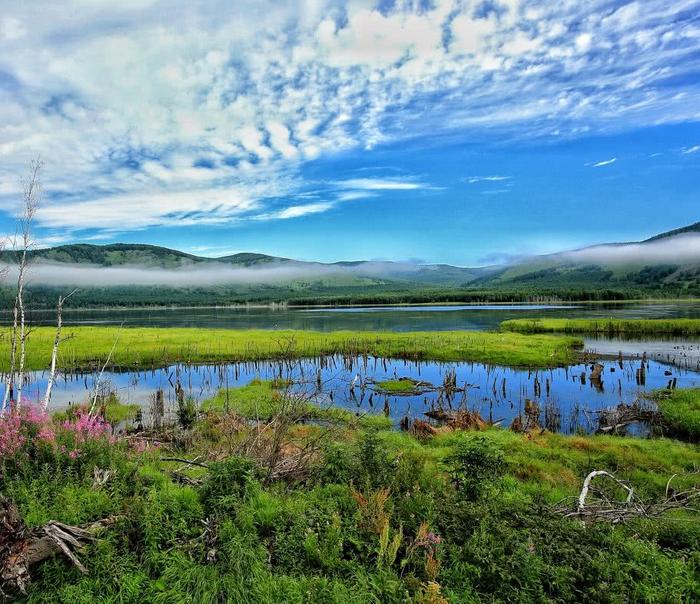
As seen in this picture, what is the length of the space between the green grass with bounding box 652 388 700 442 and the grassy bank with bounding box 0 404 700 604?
16489 millimetres

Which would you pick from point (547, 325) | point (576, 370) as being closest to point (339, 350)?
point (576, 370)

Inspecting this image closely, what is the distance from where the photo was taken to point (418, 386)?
32938mm

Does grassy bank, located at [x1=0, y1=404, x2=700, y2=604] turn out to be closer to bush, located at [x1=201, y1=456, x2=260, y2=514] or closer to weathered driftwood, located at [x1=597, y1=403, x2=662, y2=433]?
bush, located at [x1=201, y1=456, x2=260, y2=514]

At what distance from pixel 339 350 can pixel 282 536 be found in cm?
4363

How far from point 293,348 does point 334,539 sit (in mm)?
40713

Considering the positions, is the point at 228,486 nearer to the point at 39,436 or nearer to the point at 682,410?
the point at 39,436

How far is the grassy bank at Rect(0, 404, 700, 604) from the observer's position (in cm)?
646

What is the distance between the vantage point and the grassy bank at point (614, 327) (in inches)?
2539

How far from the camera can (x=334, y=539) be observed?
289 inches

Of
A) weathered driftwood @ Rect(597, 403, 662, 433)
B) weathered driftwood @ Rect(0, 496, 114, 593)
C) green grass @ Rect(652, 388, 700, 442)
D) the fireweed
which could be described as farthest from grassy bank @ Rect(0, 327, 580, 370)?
weathered driftwood @ Rect(0, 496, 114, 593)

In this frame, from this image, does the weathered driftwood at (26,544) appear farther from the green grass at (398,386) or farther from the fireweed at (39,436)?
the green grass at (398,386)

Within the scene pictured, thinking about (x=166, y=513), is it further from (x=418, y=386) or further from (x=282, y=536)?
(x=418, y=386)

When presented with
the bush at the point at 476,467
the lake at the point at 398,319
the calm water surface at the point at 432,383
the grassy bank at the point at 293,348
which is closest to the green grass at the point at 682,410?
the calm water surface at the point at 432,383

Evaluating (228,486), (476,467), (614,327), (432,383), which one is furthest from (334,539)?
(614,327)
